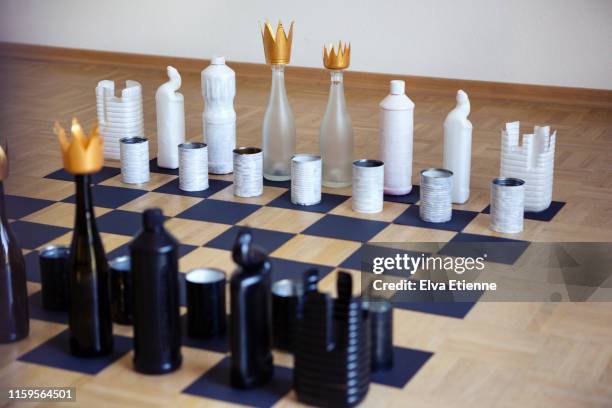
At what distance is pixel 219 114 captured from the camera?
269cm

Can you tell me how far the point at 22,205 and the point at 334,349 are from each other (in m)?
1.36

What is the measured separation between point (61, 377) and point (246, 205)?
983mm

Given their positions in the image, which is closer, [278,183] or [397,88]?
[397,88]

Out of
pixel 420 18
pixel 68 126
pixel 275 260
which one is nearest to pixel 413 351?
pixel 275 260

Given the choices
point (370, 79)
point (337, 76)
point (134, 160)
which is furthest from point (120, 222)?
point (370, 79)

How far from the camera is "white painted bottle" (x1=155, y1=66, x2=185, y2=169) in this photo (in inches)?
108

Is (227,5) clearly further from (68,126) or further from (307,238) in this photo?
(307,238)

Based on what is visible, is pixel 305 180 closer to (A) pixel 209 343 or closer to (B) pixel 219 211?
(B) pixel 219 211

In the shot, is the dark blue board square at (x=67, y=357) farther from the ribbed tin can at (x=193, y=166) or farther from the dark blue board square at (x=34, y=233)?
the ribbed tin can at (x=193, y=166)

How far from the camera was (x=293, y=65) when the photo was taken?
4.20m

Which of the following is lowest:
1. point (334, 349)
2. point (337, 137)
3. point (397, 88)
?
point (334, 349)

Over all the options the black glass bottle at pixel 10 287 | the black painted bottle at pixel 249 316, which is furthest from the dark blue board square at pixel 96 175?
the black painted bottle at pixel 249 316

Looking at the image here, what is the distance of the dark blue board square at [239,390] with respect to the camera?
1.53 m

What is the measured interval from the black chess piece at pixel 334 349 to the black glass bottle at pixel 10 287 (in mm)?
536
